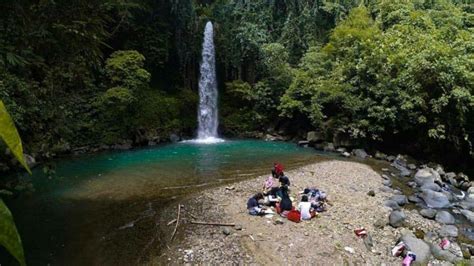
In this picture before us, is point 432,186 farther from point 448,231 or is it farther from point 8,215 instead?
point 8,215

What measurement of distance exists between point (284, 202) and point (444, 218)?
5056mm

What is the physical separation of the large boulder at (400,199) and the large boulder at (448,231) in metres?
1.91

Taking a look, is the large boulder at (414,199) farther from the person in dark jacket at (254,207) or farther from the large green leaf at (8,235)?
the large green leaf at (8,235)

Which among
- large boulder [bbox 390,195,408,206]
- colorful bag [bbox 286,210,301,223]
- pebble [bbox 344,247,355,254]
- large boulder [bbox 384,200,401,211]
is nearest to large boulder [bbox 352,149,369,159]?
large boulder [bbox 390,195,408,206]

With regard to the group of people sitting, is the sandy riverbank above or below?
below

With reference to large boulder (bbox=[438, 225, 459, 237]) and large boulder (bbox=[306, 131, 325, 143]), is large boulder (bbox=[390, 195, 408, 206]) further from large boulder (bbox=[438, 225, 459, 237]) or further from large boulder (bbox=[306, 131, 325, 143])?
large boulder (bbox=[306, 131, 325, 143])

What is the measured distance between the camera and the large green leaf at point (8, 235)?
0.58 metres

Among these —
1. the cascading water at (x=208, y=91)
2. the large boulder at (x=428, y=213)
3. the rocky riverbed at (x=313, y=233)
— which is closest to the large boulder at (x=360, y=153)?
the rocky riverbed at (x=313, y=233)

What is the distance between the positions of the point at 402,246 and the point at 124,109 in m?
17.9

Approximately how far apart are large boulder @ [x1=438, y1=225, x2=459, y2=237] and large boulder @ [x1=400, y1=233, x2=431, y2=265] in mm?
1328

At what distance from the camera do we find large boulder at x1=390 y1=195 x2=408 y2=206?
12420 millimetres

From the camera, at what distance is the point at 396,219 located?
1050 cm

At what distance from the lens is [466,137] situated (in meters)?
17.1

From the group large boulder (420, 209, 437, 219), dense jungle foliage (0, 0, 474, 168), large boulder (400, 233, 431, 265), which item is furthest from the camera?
dense jungle foliage (0, 0, 474, 168)
